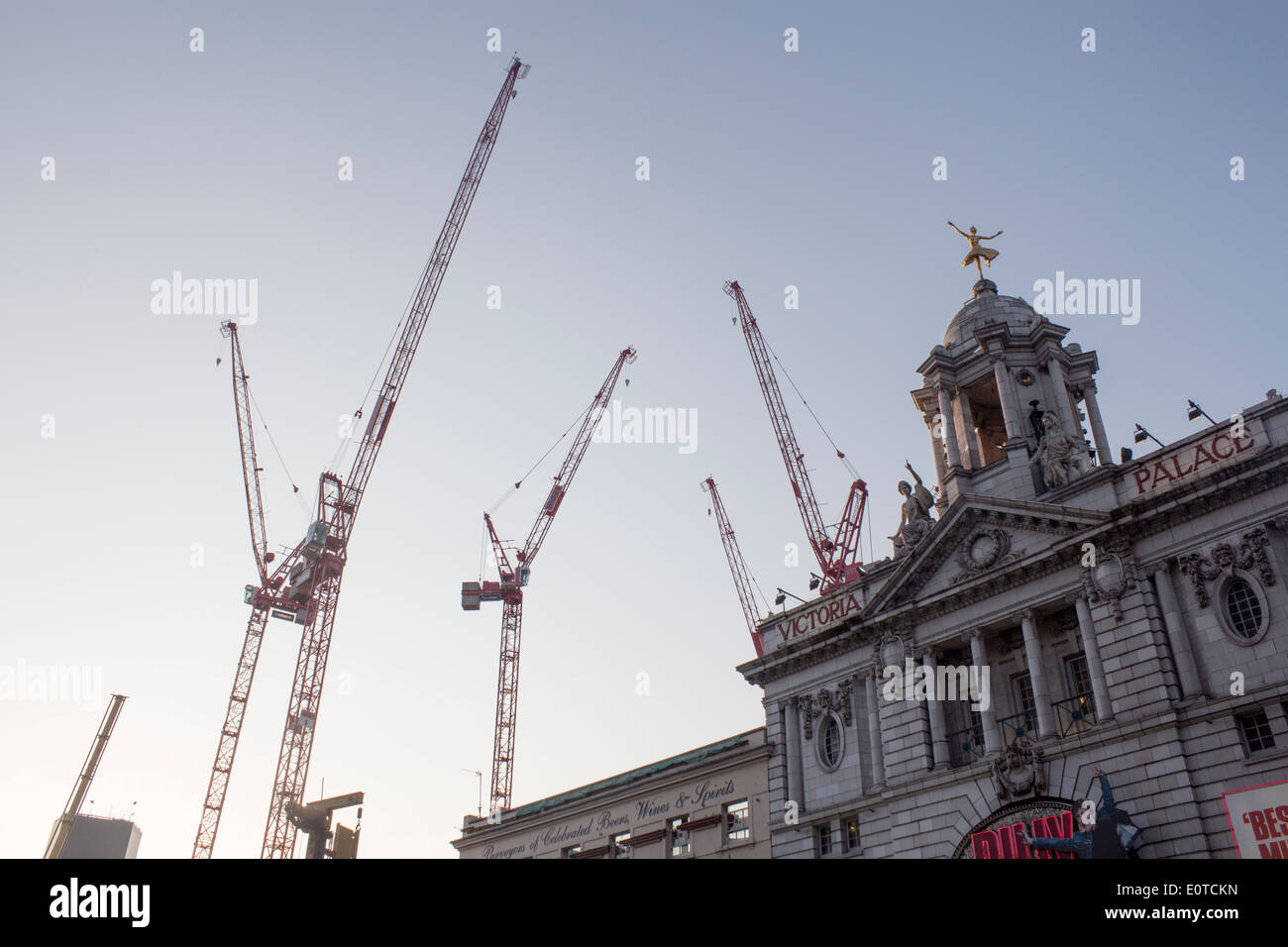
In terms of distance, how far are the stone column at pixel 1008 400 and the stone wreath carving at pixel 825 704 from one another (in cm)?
1511

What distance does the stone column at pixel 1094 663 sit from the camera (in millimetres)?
40156

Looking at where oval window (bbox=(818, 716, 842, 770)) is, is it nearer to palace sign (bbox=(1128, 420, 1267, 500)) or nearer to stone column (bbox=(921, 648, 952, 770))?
stone column (bbox=(921, 648, 952, 770))

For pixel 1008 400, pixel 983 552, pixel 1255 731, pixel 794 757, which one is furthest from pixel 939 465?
pixel 1255 731

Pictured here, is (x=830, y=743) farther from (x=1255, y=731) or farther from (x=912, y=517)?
(x=1255, y=731)

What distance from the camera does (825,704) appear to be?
50812mm

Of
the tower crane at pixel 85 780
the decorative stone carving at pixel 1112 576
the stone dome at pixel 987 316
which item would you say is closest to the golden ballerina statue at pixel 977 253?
the stone dome at pixel 987 316

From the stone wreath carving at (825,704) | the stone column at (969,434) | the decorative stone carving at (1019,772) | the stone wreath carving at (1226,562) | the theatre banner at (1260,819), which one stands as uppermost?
the stone column at (969,434)

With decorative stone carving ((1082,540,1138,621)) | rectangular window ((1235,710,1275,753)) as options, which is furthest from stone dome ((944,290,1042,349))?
rectangular window ((1235,710,1275,753))

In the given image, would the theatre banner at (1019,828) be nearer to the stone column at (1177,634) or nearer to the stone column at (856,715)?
the stone column at (856,715)
